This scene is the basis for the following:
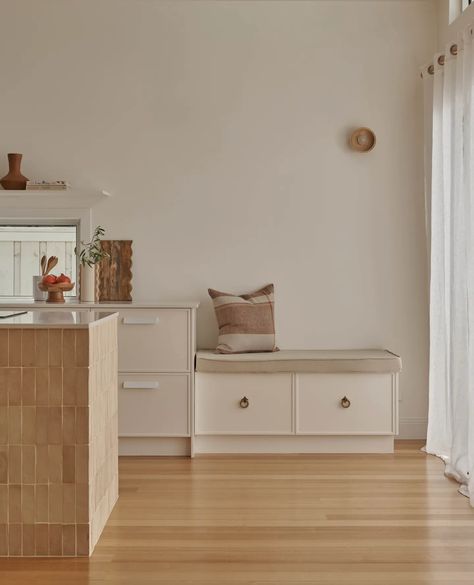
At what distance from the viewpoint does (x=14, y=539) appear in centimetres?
289

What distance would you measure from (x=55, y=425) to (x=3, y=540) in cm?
45

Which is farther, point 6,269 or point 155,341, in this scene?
point 6,269

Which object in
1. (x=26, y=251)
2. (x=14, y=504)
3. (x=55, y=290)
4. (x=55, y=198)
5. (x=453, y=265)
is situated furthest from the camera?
(x=26, y=251)

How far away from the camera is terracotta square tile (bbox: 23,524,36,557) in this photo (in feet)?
9.48

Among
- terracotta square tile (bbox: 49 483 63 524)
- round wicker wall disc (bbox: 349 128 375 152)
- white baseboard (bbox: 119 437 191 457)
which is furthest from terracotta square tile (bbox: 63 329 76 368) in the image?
round wicker wall disc (bbox: 349 128 375 152)

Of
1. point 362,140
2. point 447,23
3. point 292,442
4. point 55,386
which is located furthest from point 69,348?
point 447,23

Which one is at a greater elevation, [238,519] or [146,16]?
[146,16]

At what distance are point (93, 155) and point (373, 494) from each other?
8.85 ft

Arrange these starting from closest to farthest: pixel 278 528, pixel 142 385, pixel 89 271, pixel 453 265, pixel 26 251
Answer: pixel 278 528 → pixel 453 265 → pixel 142 385 → pixel 89 271 → pixel 26 251

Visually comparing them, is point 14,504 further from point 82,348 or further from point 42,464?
point 82,348

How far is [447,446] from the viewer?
4.48 m

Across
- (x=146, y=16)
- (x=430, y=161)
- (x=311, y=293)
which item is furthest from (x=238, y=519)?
(x=146, y=16)

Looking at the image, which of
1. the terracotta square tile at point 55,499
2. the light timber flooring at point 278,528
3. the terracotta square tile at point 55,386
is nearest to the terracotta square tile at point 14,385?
the terracotta square tile at point 55,386

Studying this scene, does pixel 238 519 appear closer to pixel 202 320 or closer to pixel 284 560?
pixel 284 560
